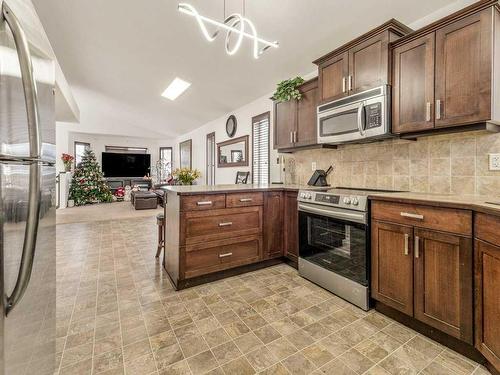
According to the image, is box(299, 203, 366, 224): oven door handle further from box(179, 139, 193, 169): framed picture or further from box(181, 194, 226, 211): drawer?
box(179, 139, 193, 169): framed picture

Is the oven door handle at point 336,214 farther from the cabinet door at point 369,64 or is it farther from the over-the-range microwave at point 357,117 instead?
the cabinet door at point 369,64

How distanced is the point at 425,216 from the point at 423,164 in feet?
2.60

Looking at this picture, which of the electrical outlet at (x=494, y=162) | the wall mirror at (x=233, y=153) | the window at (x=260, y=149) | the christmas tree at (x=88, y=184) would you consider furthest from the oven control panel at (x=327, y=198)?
the christmas tree at (x=88, y=184)

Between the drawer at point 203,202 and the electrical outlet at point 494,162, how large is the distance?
213 centimetres

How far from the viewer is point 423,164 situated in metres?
2.20

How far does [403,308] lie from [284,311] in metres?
0.84

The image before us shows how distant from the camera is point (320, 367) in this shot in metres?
1.41

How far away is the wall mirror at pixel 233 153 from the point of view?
5115mm

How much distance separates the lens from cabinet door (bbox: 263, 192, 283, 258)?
111 inches

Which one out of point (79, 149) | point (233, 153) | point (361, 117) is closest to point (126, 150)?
point (79, 149)

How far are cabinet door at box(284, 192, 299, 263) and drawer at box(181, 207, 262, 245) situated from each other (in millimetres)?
352

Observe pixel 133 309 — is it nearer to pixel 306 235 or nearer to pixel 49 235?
pixel 49 235

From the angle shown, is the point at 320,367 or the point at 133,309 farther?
the point at 133,309

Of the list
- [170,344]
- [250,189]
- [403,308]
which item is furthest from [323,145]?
[170,344]
